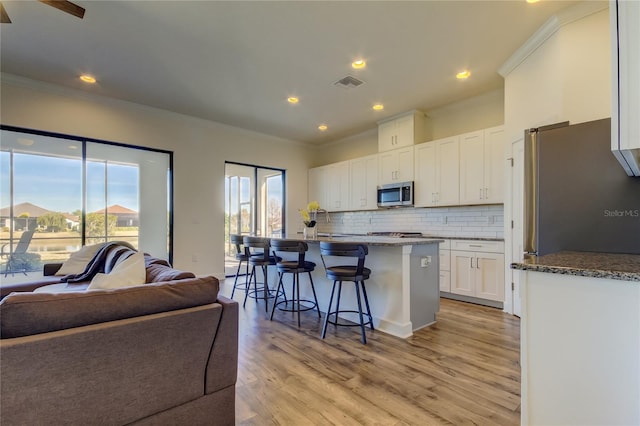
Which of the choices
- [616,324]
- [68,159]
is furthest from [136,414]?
[68,159]

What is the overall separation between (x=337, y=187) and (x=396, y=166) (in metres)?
1.59

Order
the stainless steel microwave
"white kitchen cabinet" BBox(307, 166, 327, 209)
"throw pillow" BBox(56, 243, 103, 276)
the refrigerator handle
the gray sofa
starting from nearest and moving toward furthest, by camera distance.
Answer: the gray sofa
the refrigerator handle
"throw pillow" BBox(56, 243, 103, 276)
the stainless steel microwave
"white kitchen cabinet" BBox(307, 166, 327, 209)

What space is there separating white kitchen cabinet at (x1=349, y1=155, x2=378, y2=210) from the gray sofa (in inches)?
180

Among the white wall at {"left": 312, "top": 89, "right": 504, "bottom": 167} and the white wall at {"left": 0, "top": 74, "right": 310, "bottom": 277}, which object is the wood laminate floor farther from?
the white wall at {"left": 312, "top": 89, "right": 504, "bottom": 167}

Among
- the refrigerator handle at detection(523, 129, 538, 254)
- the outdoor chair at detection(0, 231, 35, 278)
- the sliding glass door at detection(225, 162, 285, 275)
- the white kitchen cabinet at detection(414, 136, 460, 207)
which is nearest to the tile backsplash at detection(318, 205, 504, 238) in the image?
the white kitchen cabinet at detection(414, 136, 460, 207)

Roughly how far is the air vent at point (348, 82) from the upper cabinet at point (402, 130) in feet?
4.79

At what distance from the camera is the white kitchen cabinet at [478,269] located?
→ 393cm


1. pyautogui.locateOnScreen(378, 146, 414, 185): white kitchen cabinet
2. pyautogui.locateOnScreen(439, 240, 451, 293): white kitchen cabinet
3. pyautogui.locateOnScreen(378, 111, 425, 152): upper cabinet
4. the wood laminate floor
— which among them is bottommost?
the wood laminate floor

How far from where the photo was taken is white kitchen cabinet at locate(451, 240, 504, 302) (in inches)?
155

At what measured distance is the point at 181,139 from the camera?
5391mm

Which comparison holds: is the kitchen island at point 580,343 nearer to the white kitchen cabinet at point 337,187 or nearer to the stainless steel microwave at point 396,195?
the stainless steel microwave at point 396,195

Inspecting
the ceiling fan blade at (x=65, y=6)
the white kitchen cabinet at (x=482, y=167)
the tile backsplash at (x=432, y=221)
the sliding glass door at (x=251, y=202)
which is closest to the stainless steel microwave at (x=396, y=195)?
the tile backsplash at (x=432, y=221)

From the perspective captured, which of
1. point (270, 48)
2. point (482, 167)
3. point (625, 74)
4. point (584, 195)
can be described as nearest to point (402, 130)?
point (482, 167)

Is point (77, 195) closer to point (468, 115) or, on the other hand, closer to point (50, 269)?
point (50, 269)
